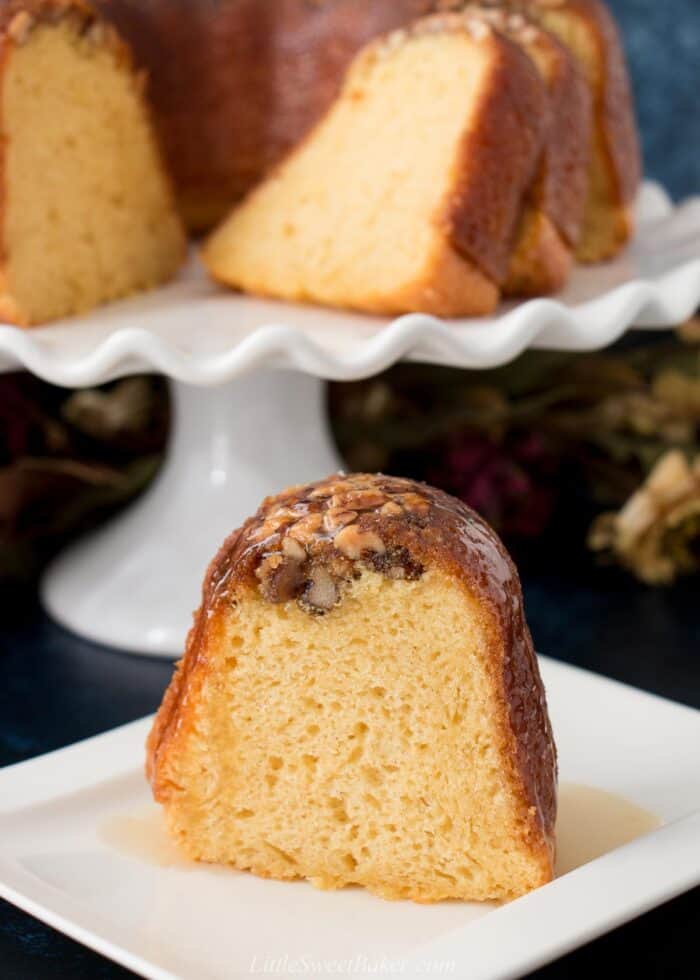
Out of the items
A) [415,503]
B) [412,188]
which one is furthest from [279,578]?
[412,188]

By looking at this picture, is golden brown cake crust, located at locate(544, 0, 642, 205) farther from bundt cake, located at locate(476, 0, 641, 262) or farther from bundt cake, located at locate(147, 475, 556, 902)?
bundt cake, located at locate(147, 475, 556, 902)

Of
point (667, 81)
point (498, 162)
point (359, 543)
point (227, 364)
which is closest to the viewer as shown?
point (359, 543)

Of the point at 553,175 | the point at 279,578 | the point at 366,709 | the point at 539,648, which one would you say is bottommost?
the point at 539,648

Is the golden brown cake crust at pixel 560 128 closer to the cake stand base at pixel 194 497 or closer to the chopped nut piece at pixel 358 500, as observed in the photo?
the cake stand base at pixel 194 497

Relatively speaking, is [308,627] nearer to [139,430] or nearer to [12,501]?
[12,501]

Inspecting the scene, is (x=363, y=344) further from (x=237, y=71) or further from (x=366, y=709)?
(x=237, y=71)

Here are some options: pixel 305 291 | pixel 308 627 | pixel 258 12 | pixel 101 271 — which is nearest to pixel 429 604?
pixel 308 627

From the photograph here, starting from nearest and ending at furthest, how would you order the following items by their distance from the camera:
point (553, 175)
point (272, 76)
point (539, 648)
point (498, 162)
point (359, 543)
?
point (359, 543) → point (498, 162) → point (553, 175) → point (539, 648) → point (272, 76)
